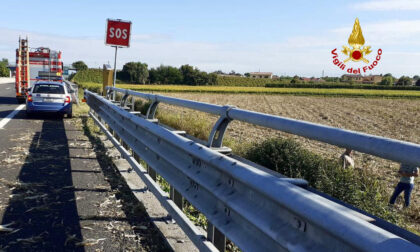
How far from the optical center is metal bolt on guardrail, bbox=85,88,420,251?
1674mm

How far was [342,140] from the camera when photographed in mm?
2057

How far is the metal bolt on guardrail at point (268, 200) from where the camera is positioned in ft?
5.49

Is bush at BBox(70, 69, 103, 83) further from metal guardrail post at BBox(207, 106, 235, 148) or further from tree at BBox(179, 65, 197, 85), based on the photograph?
metal guardrail post at BBox(207, 106, 235, 148)

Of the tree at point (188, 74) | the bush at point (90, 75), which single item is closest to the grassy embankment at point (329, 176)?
the tree at point (188, 74)

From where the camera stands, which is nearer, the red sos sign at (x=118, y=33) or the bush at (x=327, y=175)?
the bush at (x=327, y=175)

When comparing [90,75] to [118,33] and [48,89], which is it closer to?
[48,89]

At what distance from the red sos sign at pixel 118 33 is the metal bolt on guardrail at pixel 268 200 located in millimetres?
9834

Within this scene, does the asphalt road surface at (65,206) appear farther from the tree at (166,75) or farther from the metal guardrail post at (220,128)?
the tree at (166,75)

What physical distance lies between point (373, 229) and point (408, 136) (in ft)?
64.3

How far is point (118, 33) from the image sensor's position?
13.5 m

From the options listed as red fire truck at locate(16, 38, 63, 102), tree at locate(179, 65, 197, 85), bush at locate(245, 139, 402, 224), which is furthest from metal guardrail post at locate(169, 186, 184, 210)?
tree at locate(179, 65, 197, 85)

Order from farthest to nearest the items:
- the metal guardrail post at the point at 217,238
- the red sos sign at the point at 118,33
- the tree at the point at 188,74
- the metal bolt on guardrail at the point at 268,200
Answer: the tree at the point at 188,74 < the red sos sign at the point at 118,33 < the metal guardrail post at the point at 217,238 < the metal bolt on guardrail at the point at 268,200

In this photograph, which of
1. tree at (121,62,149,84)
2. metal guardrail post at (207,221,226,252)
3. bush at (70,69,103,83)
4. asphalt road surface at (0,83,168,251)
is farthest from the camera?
tree at (121,62,149,84)

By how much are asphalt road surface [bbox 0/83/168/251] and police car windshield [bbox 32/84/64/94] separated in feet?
23.5
